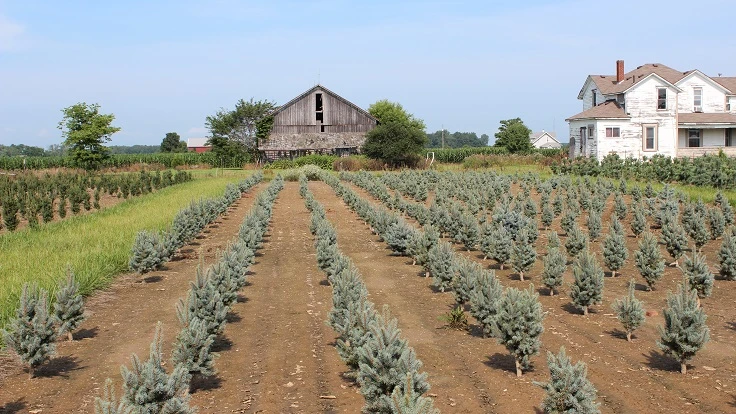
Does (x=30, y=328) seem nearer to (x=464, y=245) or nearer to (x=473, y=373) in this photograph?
(x=473, y=373)

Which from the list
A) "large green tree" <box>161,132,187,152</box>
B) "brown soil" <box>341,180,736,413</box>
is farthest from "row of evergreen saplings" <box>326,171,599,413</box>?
"large green tree" <box>161,132,187,152</box>

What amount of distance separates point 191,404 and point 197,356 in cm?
64

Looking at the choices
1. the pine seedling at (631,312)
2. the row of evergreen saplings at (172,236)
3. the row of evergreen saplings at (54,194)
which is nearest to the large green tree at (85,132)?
the row of evergreen saplings at (54,194)

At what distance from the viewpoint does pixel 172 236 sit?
Answer: 773 inches

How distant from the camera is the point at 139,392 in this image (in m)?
7.20

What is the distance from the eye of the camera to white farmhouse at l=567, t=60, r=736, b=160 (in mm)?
52969

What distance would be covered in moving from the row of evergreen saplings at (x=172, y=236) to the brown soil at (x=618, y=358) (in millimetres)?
5935

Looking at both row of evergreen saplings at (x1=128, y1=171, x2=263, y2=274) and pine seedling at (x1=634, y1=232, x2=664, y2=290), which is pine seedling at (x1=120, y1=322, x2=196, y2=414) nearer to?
row of evergreen saplings at (x1=128, y1=171, x2=263, y2=274)

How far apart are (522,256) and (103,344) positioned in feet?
29.9

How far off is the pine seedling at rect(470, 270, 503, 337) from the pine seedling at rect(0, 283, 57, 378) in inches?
253

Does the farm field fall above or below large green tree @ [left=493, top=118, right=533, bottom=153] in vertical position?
below

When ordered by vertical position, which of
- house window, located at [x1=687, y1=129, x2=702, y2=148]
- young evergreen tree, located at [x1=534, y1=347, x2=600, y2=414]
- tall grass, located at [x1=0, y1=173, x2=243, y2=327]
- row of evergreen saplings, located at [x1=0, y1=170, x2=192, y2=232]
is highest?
house window, located at [x1=687, y1=129, x2=702, y2=148]

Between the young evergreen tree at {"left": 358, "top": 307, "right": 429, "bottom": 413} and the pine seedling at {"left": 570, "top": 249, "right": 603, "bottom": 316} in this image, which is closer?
the young evergreen tree at {"left": 358, "top": 307, "right": 429, "bottom": 413}

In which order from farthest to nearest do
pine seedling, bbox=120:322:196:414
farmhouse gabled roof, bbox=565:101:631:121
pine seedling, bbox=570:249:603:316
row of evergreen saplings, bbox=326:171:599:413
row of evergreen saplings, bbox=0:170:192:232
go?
farmhouse gabled roof, bbox=565:101:631:121 → row of evergreen saplings, bbox=0:170:192:232 → pine seedling, bbox=570:249:603:316 → row of evergreen saplings, bbox=326:171:599:413 → pine seedling, bbox=120:322:196:414
